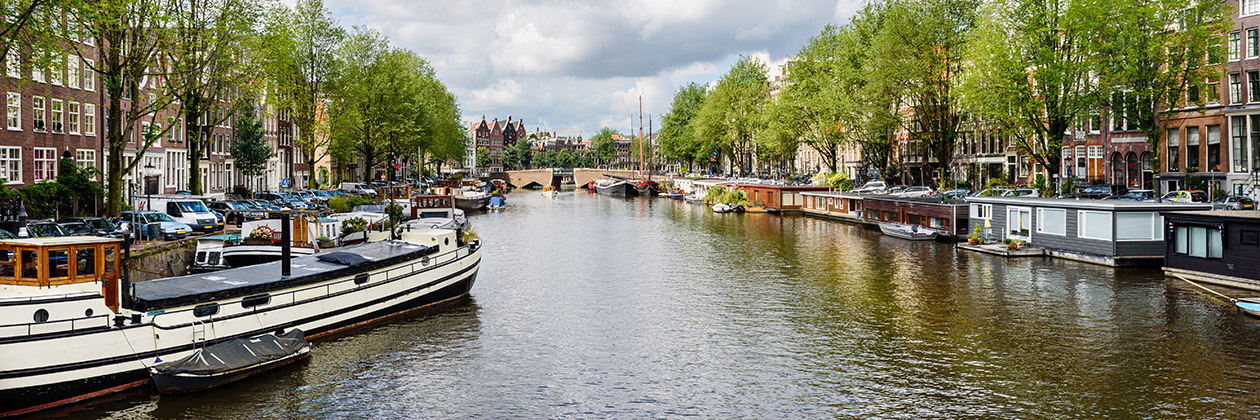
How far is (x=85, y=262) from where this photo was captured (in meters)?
20.3

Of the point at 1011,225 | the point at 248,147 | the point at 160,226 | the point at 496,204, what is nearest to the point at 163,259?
the point at 160,226

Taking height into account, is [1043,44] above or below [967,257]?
above

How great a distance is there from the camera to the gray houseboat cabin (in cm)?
4100

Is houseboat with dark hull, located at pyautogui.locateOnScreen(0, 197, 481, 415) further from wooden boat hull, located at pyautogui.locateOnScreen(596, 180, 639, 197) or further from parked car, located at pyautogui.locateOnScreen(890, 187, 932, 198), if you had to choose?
wooden boat hull, located at pyautogui.locateOnScreen(596, 180, 639, 197)

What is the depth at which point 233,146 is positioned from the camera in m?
78.8

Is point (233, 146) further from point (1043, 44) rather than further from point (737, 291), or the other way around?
point (1043, 44)

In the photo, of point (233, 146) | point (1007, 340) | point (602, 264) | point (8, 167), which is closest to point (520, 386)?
point (1007, 340)

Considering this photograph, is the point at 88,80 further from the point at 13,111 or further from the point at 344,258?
the point at 344,258

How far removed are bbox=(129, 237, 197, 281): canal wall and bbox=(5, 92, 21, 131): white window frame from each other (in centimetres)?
1687

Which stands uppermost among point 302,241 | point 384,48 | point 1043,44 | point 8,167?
point 384,48

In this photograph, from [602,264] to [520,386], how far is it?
2348 centimetres

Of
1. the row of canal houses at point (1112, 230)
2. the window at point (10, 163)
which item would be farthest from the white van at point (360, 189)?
the row of canal houses at point (1112, 230)

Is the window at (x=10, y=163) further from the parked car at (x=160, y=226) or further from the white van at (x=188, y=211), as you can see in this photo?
the parked car at (x=160, y=226)

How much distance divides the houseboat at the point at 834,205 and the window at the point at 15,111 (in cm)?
5456
